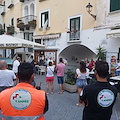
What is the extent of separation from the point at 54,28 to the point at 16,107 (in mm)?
12735

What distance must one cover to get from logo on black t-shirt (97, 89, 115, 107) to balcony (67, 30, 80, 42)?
10.1 metres

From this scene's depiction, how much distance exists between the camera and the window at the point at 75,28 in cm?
1188

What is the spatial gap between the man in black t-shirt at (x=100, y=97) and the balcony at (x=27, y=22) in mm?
14334

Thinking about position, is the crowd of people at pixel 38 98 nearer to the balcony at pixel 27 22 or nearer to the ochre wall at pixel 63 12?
the ochre wall at pixel 63 12

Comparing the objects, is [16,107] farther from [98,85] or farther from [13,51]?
[13,51]

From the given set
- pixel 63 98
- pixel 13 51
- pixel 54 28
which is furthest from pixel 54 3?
pixel 63 98

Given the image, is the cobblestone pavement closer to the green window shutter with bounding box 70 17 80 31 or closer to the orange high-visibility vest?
the orange high-visibility vest

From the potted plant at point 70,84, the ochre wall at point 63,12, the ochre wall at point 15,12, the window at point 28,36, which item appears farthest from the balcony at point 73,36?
the ochre wall at point 15,12

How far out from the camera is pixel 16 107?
59.8 inches

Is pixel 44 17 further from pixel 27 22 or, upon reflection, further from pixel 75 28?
pixel 75 28

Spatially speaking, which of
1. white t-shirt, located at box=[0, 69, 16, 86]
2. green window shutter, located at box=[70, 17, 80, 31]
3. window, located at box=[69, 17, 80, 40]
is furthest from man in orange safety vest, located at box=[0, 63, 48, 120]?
green window shutter, located at box=[70, 17, 80, 31]

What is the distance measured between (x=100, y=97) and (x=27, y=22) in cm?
1588

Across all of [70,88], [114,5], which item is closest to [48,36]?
[114,5]

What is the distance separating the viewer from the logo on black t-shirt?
1.89m
